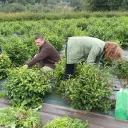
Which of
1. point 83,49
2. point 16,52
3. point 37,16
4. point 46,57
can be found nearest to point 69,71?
point 83,49

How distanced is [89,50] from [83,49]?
12 cm

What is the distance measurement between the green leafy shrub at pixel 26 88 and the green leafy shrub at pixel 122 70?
152 centimetres

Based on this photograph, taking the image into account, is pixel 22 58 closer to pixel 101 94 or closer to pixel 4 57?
pixel 4 57

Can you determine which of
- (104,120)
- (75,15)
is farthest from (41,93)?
(75,15)

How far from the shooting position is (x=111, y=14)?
32.1 meters

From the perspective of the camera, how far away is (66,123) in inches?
170

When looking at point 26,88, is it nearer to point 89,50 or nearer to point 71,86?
point 71,86

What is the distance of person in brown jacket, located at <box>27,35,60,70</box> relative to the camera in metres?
6.17

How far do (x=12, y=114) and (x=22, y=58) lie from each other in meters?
3.27

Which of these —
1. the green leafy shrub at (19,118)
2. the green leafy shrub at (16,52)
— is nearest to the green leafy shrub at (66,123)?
the green leafy shrub at (19,118)

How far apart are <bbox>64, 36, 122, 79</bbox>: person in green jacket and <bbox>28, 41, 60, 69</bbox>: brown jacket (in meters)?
1.01

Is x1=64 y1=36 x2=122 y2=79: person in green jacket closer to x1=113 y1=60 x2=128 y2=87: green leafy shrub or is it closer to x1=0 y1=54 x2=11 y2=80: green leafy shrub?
x1=113 y1=60 x2=128 y2=87: green leafy shrub

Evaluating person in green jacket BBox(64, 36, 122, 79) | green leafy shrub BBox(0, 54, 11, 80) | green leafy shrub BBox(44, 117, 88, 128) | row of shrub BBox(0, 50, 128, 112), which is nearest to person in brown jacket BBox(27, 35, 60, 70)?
row of shrub BBox(0, 50, 128, 112)

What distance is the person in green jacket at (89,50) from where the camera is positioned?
16.5 ft
